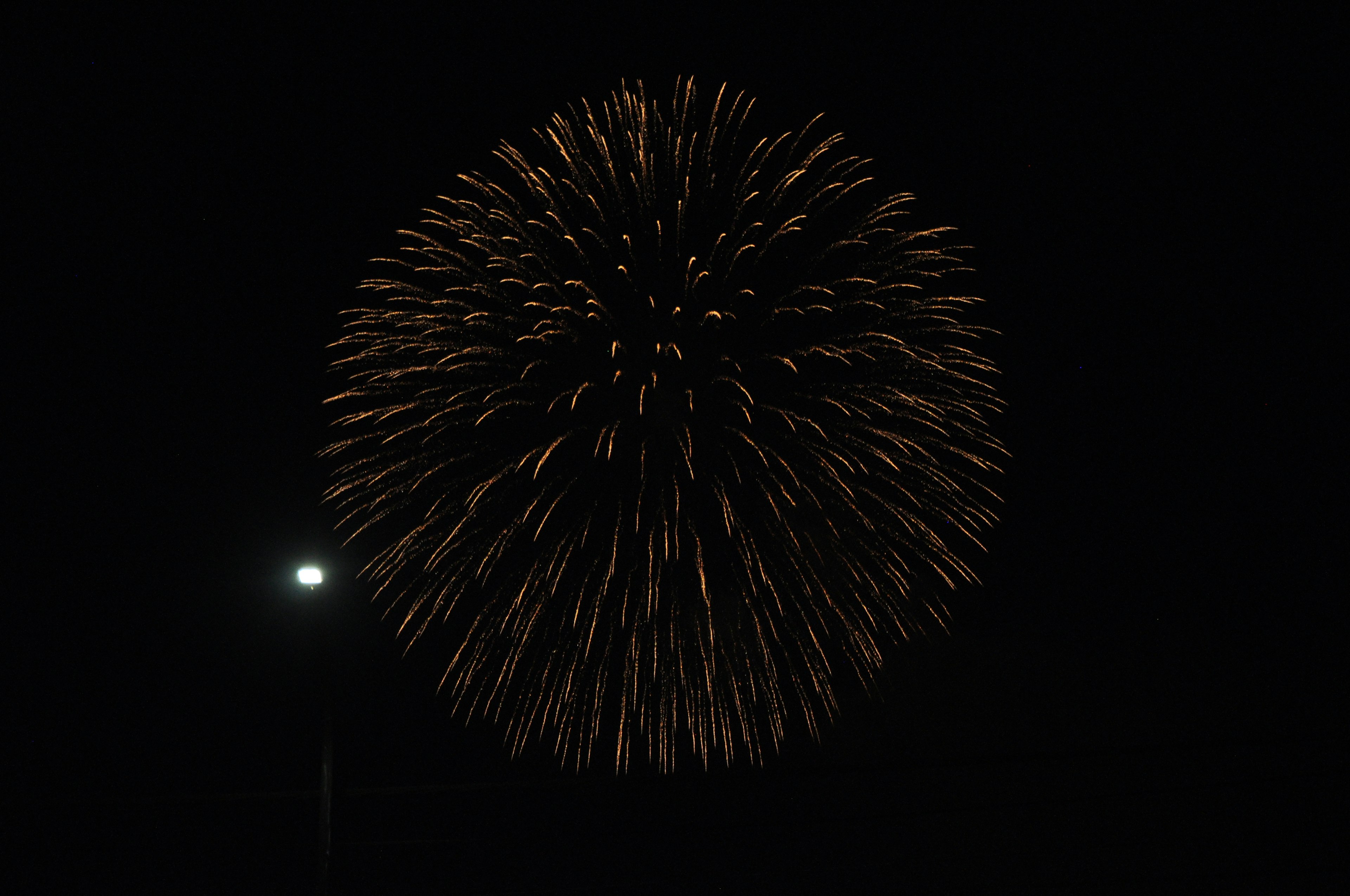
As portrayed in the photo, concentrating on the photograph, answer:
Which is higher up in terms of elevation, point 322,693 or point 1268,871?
point 322,693

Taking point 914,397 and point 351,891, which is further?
point 351,891

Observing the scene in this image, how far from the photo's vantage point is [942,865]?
19.2m

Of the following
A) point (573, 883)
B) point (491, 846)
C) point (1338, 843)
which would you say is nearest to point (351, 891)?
point (491, 846)

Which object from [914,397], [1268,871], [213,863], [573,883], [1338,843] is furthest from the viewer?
[213,863]

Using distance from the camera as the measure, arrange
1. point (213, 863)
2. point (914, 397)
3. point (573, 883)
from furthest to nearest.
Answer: point (213, 863)
point (573, 883)
point (914, 397)

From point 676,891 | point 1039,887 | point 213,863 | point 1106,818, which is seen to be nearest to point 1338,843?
point 1106,818

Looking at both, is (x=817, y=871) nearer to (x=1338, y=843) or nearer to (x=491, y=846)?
(x=491, y=846)

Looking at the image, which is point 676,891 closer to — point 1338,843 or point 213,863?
point 213,863

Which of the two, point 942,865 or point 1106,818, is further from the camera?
point 942,865

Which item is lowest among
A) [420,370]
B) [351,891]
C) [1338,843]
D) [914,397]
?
[1338,843]

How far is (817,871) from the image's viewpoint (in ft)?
58.2

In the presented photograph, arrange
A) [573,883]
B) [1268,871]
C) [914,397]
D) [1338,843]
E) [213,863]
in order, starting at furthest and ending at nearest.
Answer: [213,863] → [1338,843] → [573,883] → [1268,871] → [914,397]

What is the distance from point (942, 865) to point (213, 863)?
597 inches

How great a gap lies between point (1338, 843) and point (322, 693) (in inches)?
725
